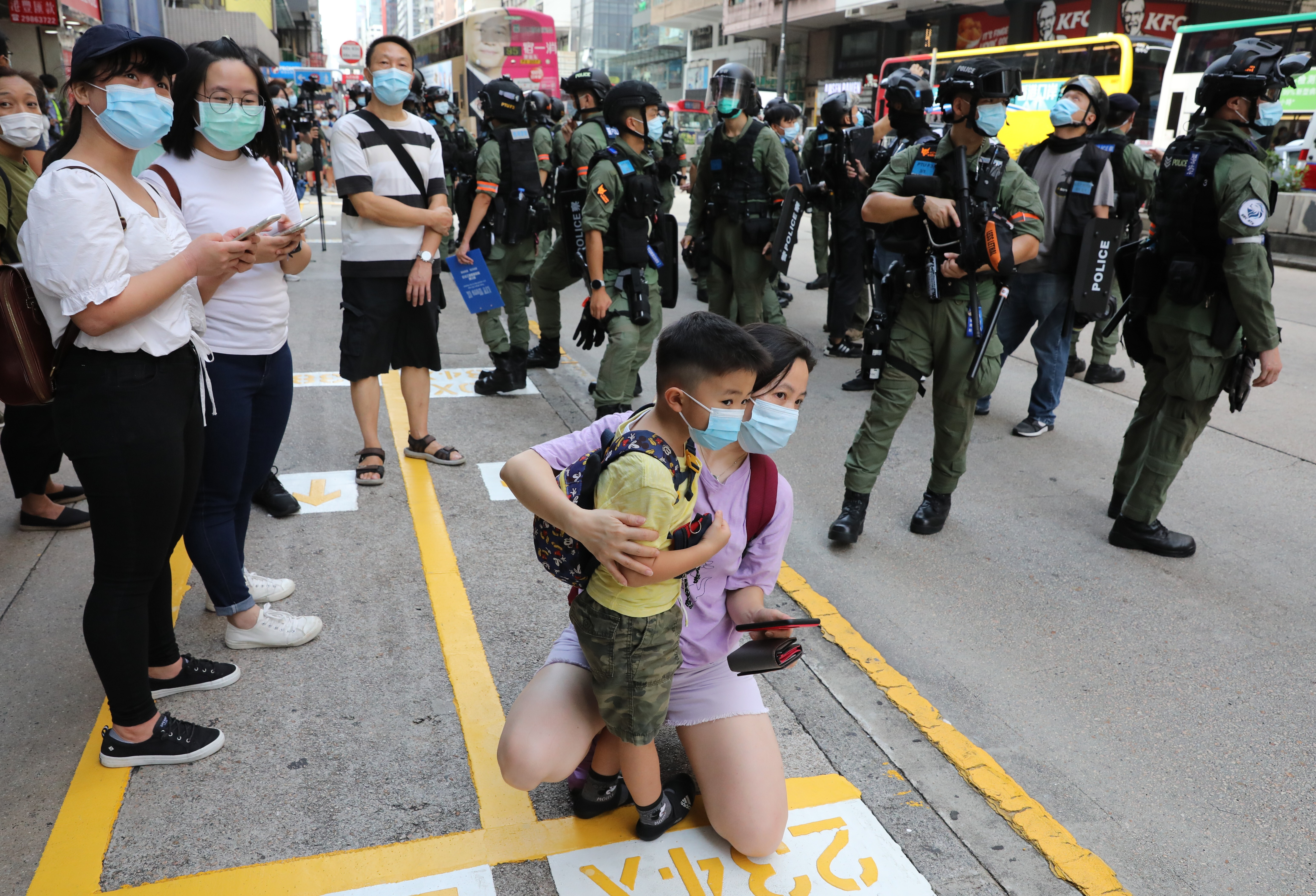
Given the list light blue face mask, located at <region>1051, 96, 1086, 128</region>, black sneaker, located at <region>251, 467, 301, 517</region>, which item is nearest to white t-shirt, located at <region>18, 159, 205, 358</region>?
black sneaker, located at <region>251, 467, 301, 517</region>

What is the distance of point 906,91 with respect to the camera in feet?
15.1

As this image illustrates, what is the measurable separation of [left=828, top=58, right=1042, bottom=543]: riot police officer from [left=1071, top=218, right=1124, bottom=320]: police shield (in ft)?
5.45

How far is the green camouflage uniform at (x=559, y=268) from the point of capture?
586 centimetres

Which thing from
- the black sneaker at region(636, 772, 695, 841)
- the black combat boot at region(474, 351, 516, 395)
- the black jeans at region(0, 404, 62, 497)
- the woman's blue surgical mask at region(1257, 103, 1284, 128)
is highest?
the woman's blue surgical mask at region(1257, 103, 1284, 128)

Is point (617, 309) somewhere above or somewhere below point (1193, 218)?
below

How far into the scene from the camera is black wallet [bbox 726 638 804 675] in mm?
2133

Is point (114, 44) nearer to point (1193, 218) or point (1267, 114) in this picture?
point (1193, 218)

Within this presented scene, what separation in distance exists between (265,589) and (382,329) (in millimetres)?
1516

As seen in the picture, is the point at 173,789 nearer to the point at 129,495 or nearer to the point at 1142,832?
the point at 129,495

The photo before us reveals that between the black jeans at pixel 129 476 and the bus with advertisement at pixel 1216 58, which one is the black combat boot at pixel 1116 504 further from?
the bus with advertisement at pixel 1216 58

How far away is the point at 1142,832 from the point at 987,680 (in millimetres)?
782

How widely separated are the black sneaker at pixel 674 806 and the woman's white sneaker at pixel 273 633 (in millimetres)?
1408

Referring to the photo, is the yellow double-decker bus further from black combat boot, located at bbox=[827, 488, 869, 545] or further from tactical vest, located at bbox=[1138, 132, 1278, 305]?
black combat boot, located at bbox=[827, 488, 869, 545]

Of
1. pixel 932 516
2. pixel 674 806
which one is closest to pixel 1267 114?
pixel 932 516
